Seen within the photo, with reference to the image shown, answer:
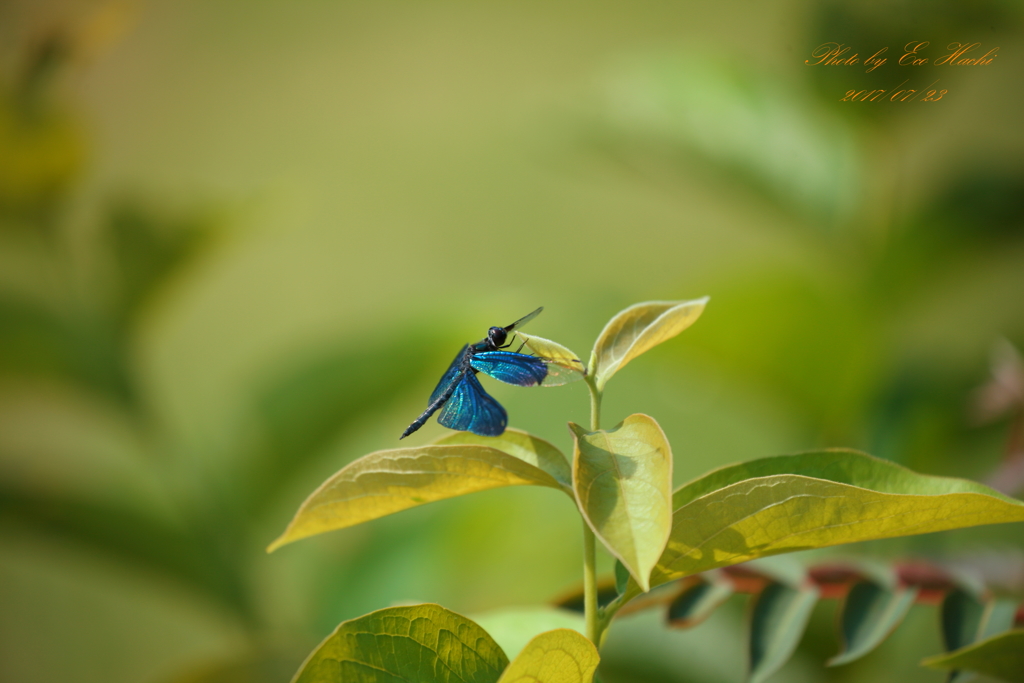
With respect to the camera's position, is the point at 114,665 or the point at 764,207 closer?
the point at 764,207

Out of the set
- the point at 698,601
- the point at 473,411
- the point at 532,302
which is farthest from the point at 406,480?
the point at 532,302

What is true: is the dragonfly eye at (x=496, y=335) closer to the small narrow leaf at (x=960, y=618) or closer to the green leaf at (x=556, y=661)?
the green leaf at (x=556, y=661)

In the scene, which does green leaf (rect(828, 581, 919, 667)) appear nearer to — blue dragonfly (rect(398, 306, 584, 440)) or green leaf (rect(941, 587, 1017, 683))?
green leaf (rect(941, 587, 1017, 683))

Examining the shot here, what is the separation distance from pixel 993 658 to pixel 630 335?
16cm

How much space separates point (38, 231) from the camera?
0.71m

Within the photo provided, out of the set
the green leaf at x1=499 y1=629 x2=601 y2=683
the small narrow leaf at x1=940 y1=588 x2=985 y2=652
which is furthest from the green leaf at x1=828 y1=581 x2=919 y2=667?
the green leaf at x1=499 y1=629 x2=601 y2=683

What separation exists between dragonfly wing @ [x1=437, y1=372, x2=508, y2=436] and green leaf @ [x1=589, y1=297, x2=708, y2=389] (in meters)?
0.03

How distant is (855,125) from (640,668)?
0.54 m

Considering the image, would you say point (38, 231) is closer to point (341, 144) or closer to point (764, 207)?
point (341, 144)

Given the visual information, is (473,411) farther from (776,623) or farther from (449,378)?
(776,623)

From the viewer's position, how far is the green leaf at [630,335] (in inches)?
8.5

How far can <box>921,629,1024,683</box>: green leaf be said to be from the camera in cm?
23

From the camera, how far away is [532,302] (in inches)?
33.9

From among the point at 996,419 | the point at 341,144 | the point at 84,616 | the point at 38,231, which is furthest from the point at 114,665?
the point at 996,419
